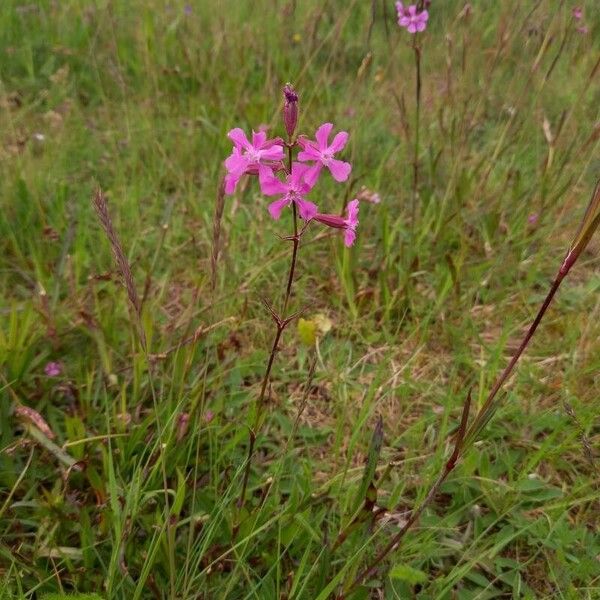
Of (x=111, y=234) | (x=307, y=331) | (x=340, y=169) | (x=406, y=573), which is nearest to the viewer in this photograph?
(x=111, y=234)

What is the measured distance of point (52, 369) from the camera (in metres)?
1.43

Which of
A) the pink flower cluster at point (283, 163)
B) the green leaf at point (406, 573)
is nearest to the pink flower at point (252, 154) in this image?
the pink flower cluster at point (283, 163)

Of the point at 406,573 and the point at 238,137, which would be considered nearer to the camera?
the point at 238,137

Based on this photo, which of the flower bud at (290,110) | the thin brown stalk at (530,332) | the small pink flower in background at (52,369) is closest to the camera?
the thin brown stalk at (530,332)

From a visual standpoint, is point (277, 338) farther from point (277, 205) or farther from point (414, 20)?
point (414, 20)

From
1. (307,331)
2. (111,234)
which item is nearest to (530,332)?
(111,234)

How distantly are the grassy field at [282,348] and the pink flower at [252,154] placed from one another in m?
0.17

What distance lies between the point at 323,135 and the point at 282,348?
35.6 inches

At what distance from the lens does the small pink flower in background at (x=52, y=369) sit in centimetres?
142

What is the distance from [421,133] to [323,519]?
1669 mm

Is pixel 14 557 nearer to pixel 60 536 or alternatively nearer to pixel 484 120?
pixel 60 536

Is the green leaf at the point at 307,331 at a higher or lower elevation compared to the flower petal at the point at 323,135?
lower

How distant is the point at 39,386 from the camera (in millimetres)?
1396

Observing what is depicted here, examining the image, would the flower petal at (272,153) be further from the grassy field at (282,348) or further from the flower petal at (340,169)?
the grassy field at (282,348)
